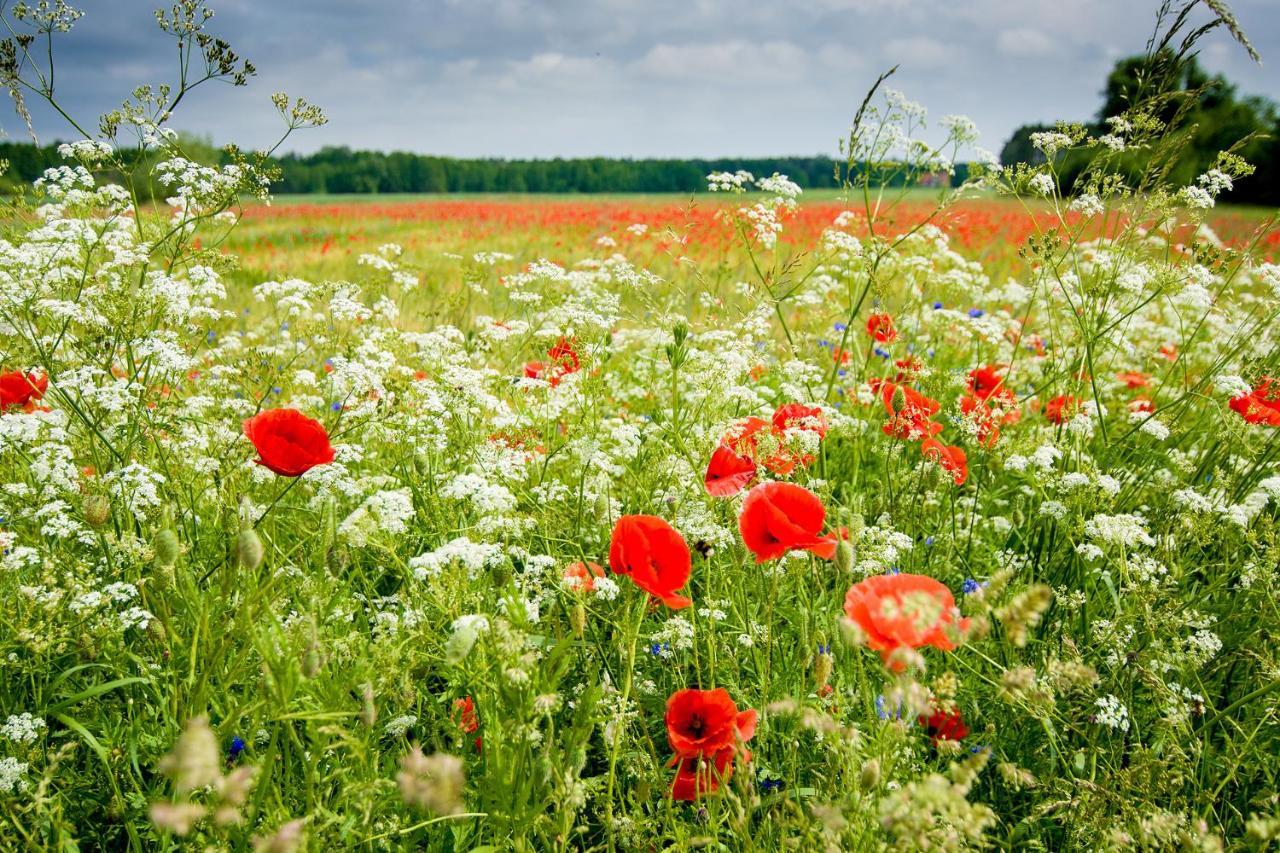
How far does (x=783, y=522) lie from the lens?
5.04ft

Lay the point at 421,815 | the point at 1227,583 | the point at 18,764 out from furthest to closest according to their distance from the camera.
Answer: the point at 1227,583
the point at 421,815
the point at 18,764

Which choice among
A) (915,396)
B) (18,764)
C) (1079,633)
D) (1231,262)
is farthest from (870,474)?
(18,764)

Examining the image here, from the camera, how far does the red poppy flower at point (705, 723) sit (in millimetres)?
1591

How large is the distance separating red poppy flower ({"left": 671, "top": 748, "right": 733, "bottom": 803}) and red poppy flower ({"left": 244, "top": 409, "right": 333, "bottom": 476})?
1.04m

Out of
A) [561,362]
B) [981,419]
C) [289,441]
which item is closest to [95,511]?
[289,441]

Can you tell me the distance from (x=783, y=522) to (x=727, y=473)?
18.1 inches

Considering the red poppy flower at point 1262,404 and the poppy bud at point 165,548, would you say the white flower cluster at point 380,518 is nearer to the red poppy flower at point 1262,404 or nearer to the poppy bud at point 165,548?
the poppy bud at point 165,548

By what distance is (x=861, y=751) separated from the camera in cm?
165

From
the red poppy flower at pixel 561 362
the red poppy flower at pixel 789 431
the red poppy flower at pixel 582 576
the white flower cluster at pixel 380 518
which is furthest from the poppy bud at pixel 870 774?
the red poppy flower at pixel 561 362

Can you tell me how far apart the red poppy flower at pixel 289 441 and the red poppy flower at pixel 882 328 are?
7.43 feet

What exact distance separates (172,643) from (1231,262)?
3396 millimetres

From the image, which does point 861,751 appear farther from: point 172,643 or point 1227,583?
point 1227,583

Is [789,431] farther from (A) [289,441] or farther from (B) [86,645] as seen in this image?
(B) [86,645]

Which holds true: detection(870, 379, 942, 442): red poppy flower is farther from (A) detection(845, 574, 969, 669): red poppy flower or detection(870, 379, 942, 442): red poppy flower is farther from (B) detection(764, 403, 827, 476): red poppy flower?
(A) detection(845, 574, 969, 669): red poppy flower
